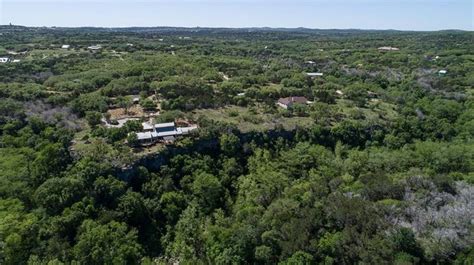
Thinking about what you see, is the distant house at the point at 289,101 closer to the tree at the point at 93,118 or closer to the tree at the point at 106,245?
the tree at the point at 93,118

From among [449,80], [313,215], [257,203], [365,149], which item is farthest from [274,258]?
[449,80]

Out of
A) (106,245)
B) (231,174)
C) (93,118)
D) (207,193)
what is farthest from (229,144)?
(106,245)

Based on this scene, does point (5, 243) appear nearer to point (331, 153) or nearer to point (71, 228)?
point (71, 228)

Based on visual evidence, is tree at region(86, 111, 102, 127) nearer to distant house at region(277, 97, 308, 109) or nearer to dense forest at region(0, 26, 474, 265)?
dense forest at region(0, 26, 474, 265)

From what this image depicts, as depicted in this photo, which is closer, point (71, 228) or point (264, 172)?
point (71, 228)

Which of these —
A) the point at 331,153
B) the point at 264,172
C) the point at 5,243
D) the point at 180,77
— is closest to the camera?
the point at 5,243
